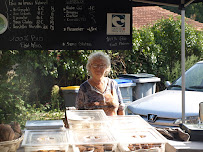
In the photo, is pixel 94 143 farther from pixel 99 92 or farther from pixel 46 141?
pixel 99 92

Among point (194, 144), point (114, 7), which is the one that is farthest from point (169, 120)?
point (194, 144)

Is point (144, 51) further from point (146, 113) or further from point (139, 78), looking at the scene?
point (146, 113)

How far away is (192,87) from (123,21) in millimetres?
2084

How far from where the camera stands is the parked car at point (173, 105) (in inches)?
205

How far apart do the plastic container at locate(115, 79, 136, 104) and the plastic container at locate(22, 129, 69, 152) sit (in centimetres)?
475

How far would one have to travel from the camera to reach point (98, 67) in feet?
14.6

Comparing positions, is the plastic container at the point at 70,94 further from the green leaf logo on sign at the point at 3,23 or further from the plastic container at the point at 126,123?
the plastic container at the point at 126,123

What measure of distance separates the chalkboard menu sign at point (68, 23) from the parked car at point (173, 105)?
4.47 feet

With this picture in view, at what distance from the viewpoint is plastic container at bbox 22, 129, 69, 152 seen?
7.59 feet

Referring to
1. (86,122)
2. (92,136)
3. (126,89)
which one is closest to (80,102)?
(86,122)

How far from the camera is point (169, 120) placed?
5.26m

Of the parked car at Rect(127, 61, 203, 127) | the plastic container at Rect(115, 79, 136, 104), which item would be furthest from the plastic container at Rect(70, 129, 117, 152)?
the plastic container at Rect(115, 79, 136, 104)

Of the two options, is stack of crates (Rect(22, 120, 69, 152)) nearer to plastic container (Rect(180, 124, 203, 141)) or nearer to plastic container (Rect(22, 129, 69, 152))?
plastic container (Rect(22, 129, 69, 152))

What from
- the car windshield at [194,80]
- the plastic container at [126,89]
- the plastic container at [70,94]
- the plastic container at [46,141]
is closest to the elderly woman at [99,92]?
the plastic container at [46,141]
